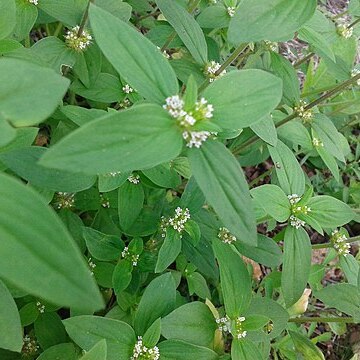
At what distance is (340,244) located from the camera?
2750mm

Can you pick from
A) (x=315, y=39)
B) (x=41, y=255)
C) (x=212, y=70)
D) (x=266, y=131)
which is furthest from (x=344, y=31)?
(x=41, y=255)

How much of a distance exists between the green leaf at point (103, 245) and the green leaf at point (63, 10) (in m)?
0.92

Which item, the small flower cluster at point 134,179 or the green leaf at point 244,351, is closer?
the green leaf at point 244,351

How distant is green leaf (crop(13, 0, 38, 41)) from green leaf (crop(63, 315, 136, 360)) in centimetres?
124

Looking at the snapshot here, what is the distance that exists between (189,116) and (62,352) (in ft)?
3.97

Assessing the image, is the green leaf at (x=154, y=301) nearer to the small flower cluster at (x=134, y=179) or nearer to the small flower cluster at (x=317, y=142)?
the small flower cluster at (x=134, y=179)

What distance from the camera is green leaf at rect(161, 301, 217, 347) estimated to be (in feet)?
6.91

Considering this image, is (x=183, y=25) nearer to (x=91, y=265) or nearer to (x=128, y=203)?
(x=128, y=203)

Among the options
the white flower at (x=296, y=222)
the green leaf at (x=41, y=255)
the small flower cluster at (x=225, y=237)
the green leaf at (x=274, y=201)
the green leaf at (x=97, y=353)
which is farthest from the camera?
the small flower cluster at (x=225, y=237)

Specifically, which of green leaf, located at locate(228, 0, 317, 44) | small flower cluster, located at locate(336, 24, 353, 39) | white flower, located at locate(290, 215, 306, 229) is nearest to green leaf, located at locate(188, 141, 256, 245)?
green leaf, located at locate(228, 0, 317, 44)

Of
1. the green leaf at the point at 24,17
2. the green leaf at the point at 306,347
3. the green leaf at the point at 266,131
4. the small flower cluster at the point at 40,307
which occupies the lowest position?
the green leaf at the point at 306,347

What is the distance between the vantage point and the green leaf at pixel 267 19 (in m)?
1.78

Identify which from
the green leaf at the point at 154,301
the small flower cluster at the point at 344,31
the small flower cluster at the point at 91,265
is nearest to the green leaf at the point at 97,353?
the green leaf at the point at 154,301

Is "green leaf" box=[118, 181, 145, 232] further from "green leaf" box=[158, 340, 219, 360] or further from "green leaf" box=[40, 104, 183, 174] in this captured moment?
"green leaf" box=[40, 104, 183, 174]
